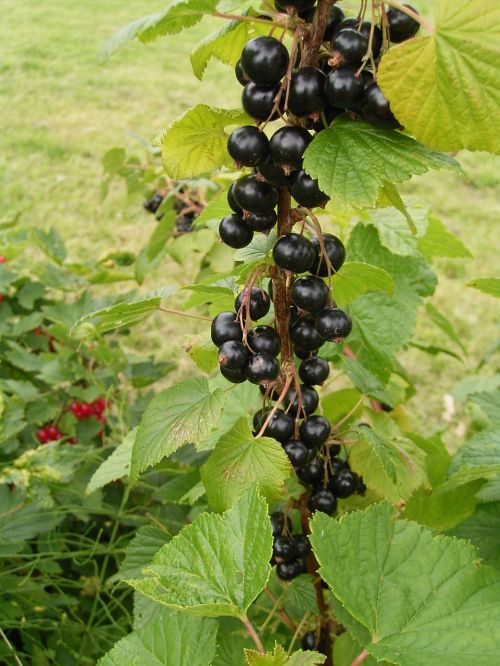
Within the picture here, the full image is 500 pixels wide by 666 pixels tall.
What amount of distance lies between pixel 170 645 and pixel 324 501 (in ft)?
1.18

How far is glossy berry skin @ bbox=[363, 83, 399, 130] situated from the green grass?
175cm

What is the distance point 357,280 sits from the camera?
1.11 meters

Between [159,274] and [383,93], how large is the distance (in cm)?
334

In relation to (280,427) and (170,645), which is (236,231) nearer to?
(280,427)

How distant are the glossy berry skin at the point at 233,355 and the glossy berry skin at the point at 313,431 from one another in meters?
0.18

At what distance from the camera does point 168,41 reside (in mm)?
7652

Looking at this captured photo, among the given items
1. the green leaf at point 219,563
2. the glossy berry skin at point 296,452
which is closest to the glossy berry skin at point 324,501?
the glossy berry skin at point 296,452

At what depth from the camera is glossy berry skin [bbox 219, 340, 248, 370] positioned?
94cm

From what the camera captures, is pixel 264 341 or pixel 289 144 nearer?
pixel 289 144

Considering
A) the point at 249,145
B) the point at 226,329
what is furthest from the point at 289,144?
the point at 226,329

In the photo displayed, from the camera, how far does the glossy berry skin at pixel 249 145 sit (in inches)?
33.9

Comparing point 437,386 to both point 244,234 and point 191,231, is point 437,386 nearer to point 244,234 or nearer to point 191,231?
point 191,231

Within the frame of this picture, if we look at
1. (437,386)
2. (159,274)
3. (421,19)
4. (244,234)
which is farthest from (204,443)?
(159,274)

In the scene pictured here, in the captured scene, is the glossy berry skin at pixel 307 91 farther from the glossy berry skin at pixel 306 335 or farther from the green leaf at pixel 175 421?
the green leaf at pixel 175 421
